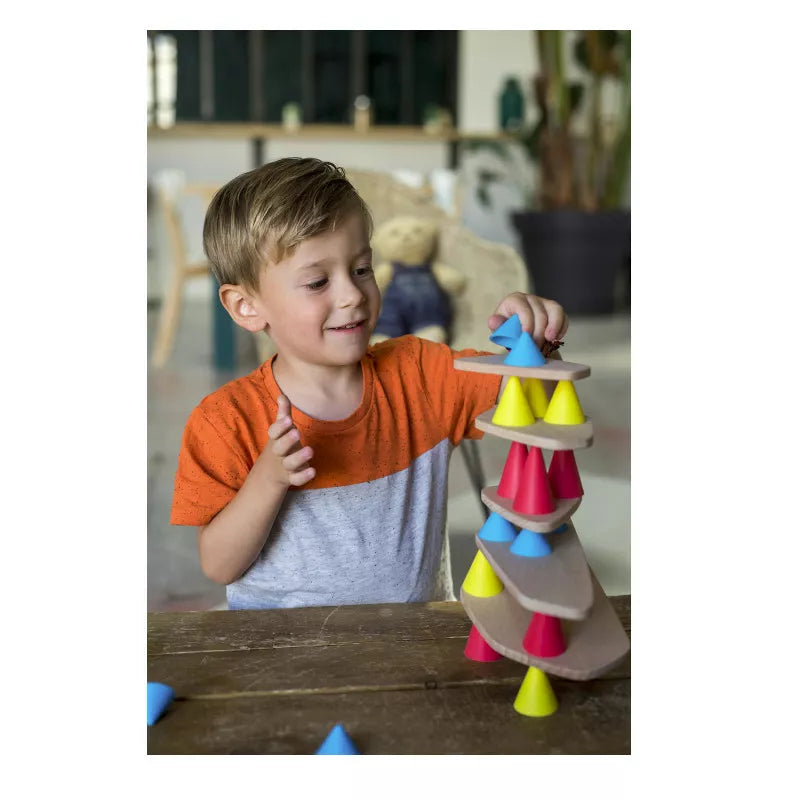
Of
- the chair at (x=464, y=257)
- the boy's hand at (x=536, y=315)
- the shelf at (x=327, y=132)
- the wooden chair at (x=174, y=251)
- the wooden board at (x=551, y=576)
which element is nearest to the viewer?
the wooden board at (x=551, y=576)

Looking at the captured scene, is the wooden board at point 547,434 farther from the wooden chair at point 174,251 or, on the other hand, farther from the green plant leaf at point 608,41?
the green plant leaf at point 608,41

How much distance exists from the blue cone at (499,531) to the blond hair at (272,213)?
336mm

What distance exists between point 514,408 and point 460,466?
168cm

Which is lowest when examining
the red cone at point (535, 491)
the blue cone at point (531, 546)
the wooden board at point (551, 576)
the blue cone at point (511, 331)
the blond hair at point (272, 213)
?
the wooden board at point (551, 576)

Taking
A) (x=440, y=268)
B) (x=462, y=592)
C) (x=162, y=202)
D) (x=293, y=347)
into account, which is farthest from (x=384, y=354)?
(x=162, y=202)

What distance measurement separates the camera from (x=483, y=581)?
0.75 m

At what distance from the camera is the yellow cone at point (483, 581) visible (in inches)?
29.4

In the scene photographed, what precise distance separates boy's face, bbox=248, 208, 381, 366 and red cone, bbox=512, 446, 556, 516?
29cm

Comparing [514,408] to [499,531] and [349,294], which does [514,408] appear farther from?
[349,294]

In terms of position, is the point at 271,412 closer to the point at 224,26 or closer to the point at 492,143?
the point at 224,26

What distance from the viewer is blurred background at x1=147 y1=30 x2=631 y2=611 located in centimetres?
278

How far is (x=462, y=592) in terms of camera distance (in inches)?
29.7

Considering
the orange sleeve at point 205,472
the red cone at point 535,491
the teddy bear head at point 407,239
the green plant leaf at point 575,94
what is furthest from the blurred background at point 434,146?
the red cone at point 535,491
